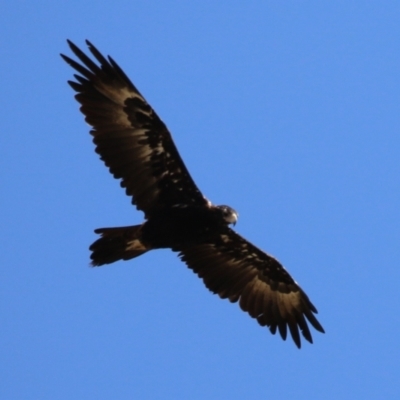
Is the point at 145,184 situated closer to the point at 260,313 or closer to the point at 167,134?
the point at 167,134

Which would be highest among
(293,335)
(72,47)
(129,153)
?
(72,47)

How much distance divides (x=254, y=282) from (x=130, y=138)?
310 cm

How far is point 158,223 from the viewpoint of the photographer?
46.6 ft

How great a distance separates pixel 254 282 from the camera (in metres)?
15.7

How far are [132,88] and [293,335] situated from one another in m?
4.52

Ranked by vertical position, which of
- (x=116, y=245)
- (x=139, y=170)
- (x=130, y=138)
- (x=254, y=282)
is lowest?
(x=116, y=245)

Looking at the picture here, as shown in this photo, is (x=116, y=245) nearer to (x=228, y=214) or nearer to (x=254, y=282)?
(x=228, y=214)

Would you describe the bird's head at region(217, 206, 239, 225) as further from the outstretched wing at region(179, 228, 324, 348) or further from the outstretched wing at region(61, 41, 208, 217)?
the outstretched wing at region(179, 228, 324, 348)

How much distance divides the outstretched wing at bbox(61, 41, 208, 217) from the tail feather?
1.53 feet

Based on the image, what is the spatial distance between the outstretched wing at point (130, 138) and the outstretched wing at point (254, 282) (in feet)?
4.09

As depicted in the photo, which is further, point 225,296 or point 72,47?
point 225,296

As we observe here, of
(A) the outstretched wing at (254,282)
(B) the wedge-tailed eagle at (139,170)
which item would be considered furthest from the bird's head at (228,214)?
(A) the outstretched wing at (254,282)

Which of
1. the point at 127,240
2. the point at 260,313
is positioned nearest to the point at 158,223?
the point at 127,240

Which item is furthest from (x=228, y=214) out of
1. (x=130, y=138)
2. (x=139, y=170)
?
(x=130, y=138)
